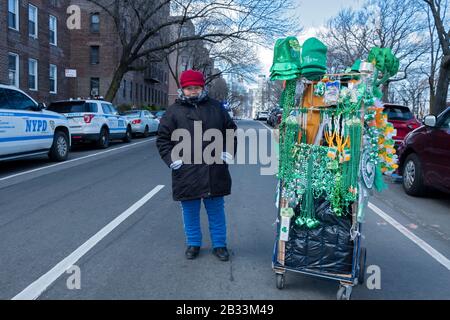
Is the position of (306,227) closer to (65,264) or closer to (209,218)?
(209,218)

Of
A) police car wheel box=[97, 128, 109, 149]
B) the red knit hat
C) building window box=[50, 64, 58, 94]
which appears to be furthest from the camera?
building window box=[50, 64, 58, 94]

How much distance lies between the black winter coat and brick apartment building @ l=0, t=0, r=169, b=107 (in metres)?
19.5

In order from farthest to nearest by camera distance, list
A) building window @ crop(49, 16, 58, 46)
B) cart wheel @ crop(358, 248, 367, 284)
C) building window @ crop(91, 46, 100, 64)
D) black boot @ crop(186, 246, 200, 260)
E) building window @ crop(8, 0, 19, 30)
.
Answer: building window @ crop(91, 46, 100, 64) → building window @ crop(49, 16, 58, 46) → building window @ crop(8, 0, 19, 30) → black boot @ crop(186, 246, 200, 260) → cart wheel @ crop(358, 248, 367, 284)

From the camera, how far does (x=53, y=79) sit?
26656 millimetres

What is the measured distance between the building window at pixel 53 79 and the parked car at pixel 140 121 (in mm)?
7535

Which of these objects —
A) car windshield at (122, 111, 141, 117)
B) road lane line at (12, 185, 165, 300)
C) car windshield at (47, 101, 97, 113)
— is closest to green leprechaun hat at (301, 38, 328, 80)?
road lane line at (12, 185, 165, 300)

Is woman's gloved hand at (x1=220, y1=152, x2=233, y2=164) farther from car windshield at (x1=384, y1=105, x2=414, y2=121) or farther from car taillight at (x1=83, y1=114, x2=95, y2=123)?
car taillight at (x1=83, y1=114, x2=95, y2=123)

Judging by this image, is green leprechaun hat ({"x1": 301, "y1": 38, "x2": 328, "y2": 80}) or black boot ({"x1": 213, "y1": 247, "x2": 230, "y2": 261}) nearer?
green leprechaun hat ({"x1": 301, "y1": 38, "x2": 328, "y2": 80})

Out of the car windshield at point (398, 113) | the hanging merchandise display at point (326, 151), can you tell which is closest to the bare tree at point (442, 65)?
the car windshield at point (398, 113)

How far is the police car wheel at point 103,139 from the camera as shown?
15398 millimetres

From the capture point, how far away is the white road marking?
455 centimetres

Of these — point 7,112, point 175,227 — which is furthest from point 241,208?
point 7,112
